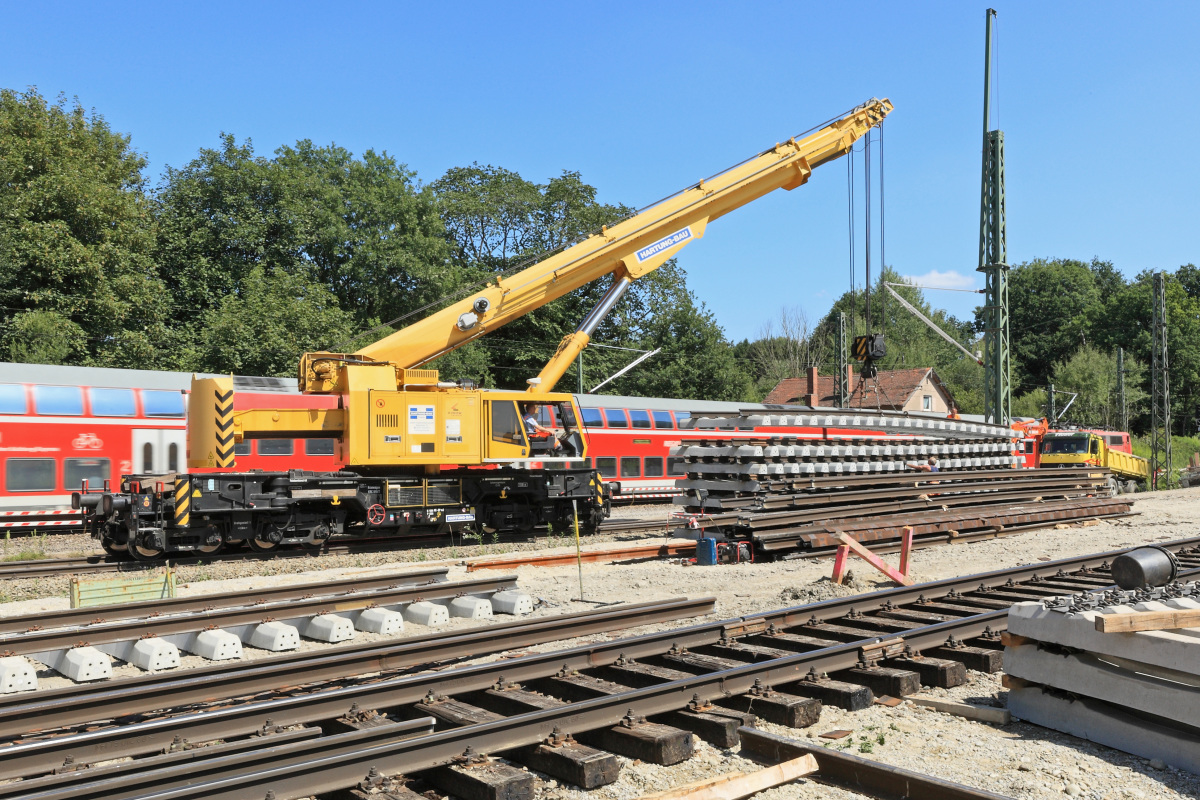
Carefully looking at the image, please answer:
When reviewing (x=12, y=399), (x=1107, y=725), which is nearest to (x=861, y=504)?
(x=1107, y=725)

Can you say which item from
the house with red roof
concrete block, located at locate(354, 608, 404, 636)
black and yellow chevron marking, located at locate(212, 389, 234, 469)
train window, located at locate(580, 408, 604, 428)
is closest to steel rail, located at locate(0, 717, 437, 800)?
concrete block, located at locate(354, 608, 404, 636)

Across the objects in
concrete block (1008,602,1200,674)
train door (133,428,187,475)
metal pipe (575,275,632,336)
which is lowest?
concrete block (1008,602,1200,674)

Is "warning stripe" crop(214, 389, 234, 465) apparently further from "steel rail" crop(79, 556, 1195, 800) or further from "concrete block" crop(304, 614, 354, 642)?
"steel rail" crop(79, 556, 1195, 800)

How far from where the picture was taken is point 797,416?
15.5 metres

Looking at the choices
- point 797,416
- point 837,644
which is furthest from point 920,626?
point 797,416

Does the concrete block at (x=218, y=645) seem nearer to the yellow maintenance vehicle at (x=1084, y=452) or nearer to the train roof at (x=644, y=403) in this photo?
the train roof at (x=644, y=403)

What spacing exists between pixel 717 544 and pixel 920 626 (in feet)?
21.2

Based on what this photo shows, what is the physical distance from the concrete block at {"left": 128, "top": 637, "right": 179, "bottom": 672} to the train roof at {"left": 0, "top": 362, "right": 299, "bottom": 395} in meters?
9.54

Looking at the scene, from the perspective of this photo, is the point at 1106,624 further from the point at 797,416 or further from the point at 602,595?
the point at 797,416

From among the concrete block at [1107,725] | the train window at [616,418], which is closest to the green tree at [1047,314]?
the train window at [616,418]

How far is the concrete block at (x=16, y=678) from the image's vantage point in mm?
6910

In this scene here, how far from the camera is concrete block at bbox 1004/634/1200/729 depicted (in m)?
5.00

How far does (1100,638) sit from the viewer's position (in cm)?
534

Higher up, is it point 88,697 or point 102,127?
point 102,127
